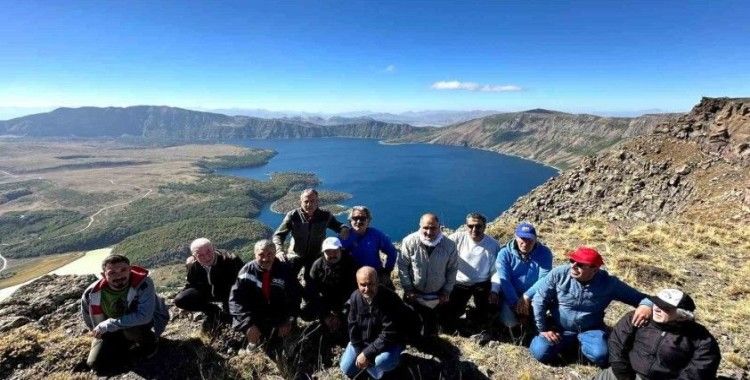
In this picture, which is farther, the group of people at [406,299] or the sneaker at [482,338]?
the sneaker at [482,338]

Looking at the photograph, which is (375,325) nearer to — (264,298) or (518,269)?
(264,298)

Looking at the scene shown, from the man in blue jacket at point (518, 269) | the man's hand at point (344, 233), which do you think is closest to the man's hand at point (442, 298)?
the man in blue jacket at point (518, 269)

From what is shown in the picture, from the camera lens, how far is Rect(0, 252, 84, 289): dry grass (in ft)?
334

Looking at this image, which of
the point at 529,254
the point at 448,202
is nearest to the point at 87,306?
the point at 529,254

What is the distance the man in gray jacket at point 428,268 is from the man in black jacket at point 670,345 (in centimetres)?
296

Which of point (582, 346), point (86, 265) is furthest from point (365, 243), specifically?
point (86, 265)

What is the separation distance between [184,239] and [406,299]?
13603 cm

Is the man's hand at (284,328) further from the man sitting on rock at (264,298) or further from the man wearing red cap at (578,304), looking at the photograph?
the man wearing red cap at (578,304)

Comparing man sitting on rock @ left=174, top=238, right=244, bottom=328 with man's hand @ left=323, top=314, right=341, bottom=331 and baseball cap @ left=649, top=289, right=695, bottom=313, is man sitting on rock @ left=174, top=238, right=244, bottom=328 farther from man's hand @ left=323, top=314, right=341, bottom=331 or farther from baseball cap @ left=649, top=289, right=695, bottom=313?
baseball cap @ left=649, top=289, right=695, bottom=313

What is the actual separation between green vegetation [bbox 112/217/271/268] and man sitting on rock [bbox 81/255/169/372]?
335ft

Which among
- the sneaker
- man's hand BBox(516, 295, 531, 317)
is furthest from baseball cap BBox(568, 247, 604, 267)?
the sneaker

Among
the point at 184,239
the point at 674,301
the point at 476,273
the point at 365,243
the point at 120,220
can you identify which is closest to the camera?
the point at 674,301

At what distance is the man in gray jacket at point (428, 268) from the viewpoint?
23.9 feet

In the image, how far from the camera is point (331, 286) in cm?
717
